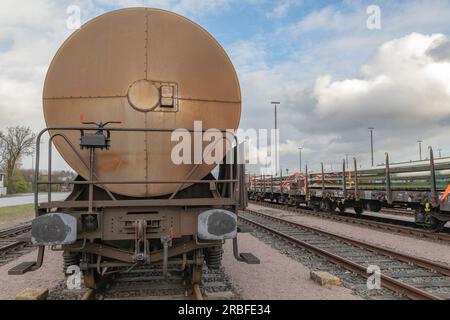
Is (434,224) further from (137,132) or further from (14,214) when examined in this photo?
(14,214)

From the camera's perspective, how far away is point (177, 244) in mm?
5180

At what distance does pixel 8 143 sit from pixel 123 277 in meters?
62.5

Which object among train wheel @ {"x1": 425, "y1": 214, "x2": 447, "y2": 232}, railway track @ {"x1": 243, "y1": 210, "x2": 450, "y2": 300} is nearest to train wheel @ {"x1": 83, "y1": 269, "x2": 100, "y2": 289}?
railway track @ {"x1": 243, "y1": 210, "x2": 450, "y2": 300}

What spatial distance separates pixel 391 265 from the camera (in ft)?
25.2

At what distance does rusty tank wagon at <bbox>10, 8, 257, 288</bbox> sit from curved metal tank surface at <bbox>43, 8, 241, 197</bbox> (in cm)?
1

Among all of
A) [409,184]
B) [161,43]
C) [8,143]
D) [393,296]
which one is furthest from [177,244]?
[8,143]

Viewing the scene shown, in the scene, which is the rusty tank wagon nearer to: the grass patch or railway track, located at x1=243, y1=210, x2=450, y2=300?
railway track, located at x1=243, y1=210, x2=450, y2=300

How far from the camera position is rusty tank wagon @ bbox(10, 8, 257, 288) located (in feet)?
15.1

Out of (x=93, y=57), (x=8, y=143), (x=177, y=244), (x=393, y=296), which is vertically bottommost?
(x=393, y=296)

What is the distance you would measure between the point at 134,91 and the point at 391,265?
6.37 meters

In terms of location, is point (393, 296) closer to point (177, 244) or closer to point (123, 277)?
point (177, 244)

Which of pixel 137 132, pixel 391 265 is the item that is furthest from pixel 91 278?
pixel 391 265

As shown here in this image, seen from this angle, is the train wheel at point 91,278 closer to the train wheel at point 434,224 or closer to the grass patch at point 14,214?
the train wheel at point 434,224

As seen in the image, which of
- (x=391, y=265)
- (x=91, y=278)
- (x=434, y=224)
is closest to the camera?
(x=91, y=278)
